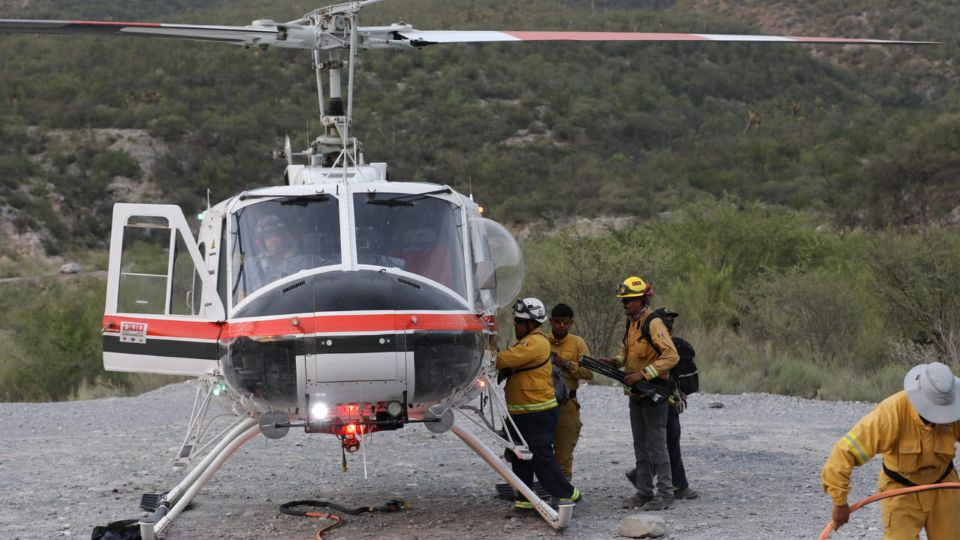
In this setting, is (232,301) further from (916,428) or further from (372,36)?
(916,428)

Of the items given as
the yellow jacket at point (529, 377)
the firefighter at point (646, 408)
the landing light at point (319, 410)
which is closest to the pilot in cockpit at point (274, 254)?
the landing light at point (319, 410)

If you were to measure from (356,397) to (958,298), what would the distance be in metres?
12.8

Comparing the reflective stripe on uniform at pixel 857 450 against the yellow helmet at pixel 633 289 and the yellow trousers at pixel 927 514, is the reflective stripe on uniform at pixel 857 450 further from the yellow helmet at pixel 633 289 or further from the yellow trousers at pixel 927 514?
the yellow helmet at pixel 633 289

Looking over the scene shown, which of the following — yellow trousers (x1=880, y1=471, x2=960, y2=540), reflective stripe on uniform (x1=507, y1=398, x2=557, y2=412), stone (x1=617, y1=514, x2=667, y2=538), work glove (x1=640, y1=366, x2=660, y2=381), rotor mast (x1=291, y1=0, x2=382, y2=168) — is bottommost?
stone (x1=617, y1=514, x2=667, y2=538)

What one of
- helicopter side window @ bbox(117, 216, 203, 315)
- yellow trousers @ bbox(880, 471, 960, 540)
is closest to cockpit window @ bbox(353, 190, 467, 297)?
helicopter side window @ bbox(117, 216, 203, 315)

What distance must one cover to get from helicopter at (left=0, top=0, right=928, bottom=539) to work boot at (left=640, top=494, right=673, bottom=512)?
105 centimetres

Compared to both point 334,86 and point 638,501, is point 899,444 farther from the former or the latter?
point 334,86

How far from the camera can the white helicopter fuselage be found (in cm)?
800

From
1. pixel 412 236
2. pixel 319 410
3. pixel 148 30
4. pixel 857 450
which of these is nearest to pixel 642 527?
pixel 319 410

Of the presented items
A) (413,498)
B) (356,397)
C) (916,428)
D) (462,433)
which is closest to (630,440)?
(413,498)

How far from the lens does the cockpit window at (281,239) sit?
859 cm

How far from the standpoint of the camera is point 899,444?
6.55m

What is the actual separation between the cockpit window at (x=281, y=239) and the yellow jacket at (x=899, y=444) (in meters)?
3.61

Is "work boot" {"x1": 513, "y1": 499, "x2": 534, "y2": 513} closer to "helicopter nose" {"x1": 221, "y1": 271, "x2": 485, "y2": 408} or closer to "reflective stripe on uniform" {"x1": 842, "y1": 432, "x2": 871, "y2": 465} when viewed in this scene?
"helicopter nose" {"x1": 221, "y1": 271, "x2": 485, "y2": 408}
